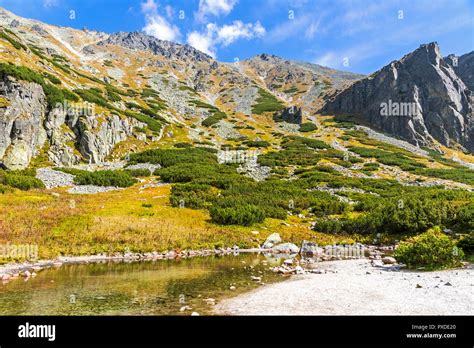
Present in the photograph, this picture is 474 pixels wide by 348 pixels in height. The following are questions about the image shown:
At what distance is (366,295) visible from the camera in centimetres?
1393

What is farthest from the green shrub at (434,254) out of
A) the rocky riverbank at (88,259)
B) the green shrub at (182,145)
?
the green shrub at (182,145)

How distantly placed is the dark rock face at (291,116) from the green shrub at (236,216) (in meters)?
102

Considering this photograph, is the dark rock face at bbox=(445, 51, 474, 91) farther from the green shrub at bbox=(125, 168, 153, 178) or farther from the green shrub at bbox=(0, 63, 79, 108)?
the green shrub at bbox=(0, 63, 79, 108)

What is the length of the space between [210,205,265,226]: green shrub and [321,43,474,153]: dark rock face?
109 metres

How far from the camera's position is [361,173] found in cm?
6831

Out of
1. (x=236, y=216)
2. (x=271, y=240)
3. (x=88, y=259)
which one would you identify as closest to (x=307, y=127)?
(x=236, y=216)

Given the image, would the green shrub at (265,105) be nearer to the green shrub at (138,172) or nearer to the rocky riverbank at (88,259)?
the green shrub at (138,172)

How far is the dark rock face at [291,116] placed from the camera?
13307 centimetres

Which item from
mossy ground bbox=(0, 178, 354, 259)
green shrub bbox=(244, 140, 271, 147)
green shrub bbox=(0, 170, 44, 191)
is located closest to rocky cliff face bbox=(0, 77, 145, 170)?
green shrub bbox=(0, 170, 44, 191)

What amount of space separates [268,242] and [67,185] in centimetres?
3131

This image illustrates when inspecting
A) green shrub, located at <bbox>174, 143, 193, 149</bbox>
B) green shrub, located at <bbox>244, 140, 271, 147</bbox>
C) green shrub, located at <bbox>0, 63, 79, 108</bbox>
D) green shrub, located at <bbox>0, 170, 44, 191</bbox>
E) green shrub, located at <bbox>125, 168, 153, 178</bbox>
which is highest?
green shrub, located at <bbox>0, 63, 79, 108</bbox>

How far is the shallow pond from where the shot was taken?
1297cm

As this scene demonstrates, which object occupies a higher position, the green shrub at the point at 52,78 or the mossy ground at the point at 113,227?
the green shrub at the point at 52,78
